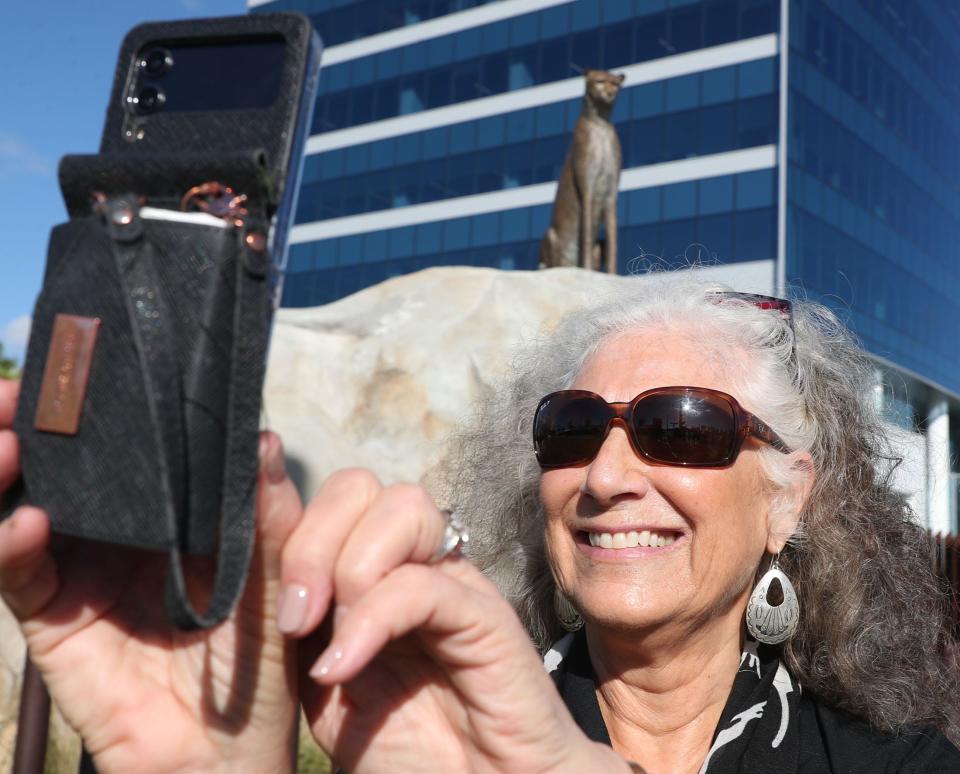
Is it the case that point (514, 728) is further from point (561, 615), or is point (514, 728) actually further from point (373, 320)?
point (373, 320)

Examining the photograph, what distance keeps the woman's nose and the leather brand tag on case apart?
3.89 ft

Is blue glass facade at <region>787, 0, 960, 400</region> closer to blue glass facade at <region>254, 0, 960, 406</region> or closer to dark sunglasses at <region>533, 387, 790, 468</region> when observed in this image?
blue glass facade at <region>254, 0, 960, 406</region>

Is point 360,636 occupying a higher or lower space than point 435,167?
lower

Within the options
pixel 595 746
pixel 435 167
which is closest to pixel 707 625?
pixel 595 746

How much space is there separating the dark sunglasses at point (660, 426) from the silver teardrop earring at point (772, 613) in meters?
0.30

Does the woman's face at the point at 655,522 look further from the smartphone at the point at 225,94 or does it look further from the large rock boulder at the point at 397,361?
the large rock boulder at the point at 397,361

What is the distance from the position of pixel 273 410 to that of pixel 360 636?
6378 mm

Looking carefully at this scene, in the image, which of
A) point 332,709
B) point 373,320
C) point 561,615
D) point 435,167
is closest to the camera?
point 332,709

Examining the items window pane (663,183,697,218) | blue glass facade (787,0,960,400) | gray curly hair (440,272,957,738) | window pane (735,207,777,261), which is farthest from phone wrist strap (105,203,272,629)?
window pane (663,183,697,218)

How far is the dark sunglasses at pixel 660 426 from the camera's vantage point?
193cm

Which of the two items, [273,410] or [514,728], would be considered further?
[273,410]

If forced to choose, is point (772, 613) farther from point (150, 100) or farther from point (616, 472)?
point (150, 100)

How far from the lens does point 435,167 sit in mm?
36438

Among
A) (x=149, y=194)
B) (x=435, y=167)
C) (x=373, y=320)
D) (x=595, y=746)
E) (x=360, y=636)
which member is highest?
(x=435, y=167)
